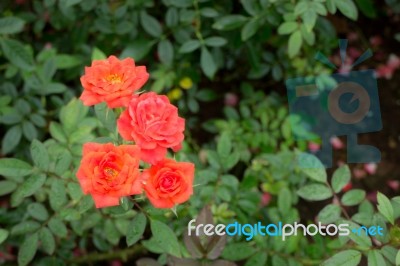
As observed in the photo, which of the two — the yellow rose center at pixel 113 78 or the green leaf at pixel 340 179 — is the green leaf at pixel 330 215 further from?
the yellow rose center at pixel 113 78

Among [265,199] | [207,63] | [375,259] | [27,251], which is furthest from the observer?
[265,199]

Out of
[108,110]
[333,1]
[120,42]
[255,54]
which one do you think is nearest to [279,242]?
[108,110]

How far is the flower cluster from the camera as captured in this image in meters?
0.87

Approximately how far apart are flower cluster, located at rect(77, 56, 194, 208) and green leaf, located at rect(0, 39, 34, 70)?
674 millimetres

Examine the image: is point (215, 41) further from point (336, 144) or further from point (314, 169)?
point (336, 144)

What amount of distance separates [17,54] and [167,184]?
2.93ft

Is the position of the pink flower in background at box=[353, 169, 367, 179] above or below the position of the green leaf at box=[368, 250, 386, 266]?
below

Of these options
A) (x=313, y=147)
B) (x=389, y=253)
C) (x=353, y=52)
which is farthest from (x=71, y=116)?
(x=353, y=52)

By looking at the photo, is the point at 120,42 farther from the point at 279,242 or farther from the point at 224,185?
the point at 279,242

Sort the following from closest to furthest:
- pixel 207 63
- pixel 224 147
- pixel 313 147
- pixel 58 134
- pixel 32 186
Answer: pixel 32 186 < pixel 58 134 < pixel 224 147 < pixel 207 63 < pixel 313 147

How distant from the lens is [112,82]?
974 millimetres

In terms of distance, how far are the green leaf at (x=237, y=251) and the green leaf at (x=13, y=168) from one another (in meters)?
0.51

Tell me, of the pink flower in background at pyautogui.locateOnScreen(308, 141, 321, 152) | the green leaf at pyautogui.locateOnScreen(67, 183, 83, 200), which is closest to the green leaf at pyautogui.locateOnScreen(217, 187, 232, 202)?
the green leaf at pyautogui.locateOnScreen(67, 183, 83, 200)

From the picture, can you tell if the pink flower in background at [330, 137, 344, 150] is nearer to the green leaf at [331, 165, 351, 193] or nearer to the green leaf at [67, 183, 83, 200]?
the green leaf at [331, 165, 351, 193]
